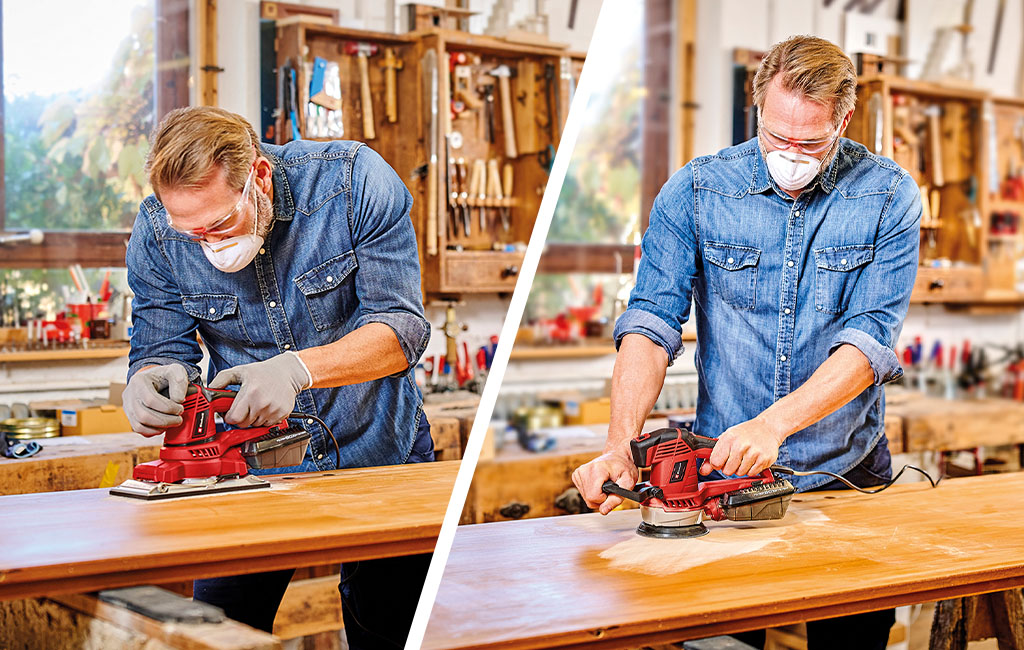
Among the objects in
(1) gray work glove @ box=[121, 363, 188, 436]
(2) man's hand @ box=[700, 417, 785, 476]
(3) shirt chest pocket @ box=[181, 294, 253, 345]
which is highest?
(3) shirt chest pocket @ box=[181, 294, 253, 345]

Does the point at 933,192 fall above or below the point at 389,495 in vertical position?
above

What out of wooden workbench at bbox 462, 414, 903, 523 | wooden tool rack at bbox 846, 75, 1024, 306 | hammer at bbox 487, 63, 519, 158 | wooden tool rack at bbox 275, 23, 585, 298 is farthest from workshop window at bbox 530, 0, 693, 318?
hammer at bbox 487, 63, 519, 158

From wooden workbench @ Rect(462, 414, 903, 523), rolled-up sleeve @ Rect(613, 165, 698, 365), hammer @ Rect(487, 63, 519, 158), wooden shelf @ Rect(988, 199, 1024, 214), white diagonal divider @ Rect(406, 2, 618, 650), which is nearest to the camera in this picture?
white diagonal divider @ Rect(406, 2, 618, 650)

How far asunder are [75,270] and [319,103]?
19.2 inches

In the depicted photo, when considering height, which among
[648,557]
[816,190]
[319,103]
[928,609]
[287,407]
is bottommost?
[928,609]

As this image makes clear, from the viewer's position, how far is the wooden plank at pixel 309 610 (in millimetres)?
1770

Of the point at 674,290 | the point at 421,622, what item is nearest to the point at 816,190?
the point at 674,290

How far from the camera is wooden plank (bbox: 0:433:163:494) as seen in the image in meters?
1.75

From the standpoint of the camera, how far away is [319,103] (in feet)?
6.06

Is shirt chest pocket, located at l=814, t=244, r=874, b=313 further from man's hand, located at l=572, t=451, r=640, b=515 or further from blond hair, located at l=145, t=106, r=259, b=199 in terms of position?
blond hair, located at l=145, t=106, r=259, b=199

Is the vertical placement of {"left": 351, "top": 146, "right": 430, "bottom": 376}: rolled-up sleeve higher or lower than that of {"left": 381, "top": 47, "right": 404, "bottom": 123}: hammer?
lower

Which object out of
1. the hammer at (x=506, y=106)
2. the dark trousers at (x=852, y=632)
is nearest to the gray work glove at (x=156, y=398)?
the hammer at (x=506, y=106)

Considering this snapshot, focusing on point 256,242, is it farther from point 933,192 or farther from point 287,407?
point 933,192

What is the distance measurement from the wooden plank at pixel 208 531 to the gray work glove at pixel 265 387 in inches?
4.9
